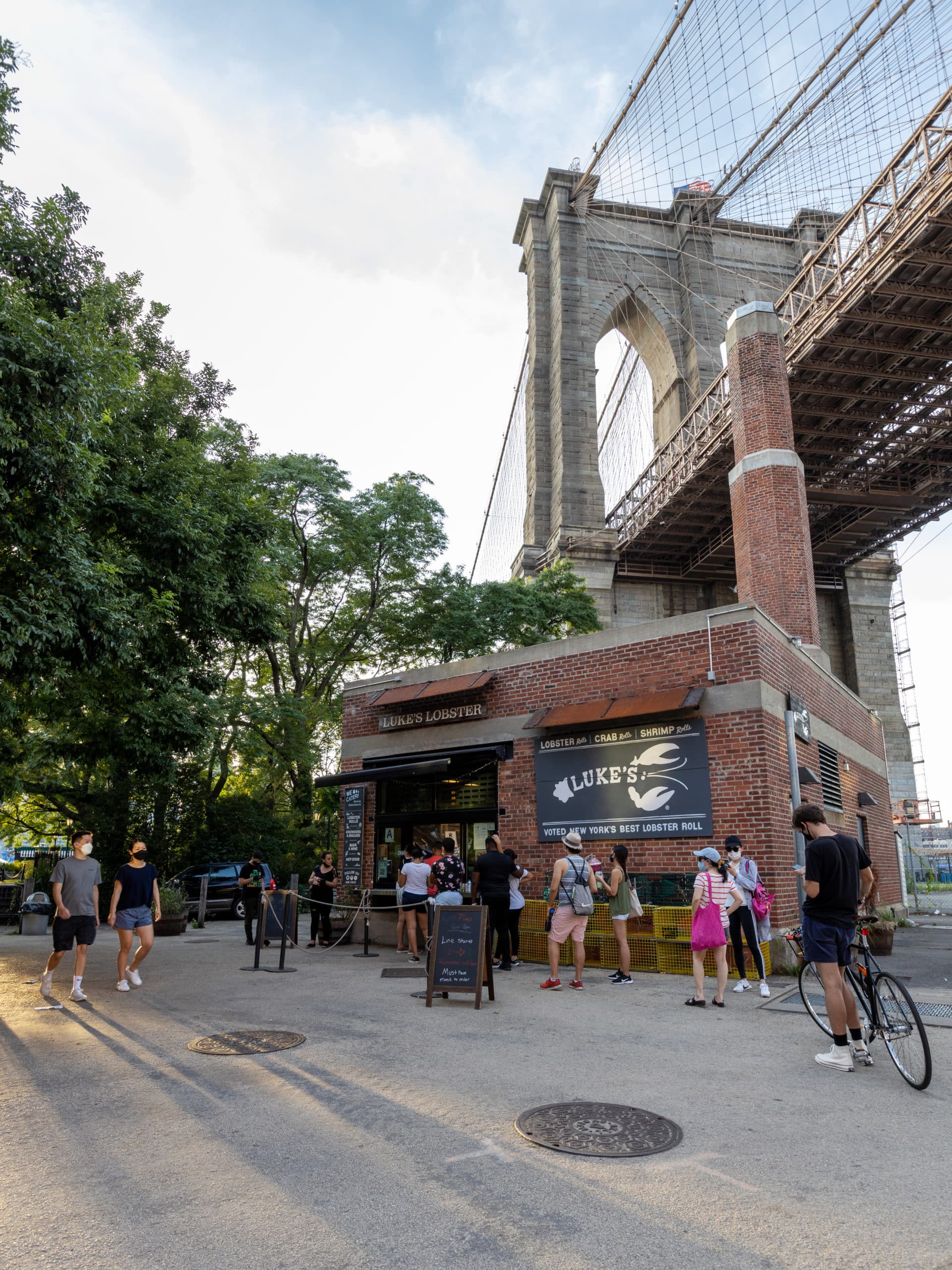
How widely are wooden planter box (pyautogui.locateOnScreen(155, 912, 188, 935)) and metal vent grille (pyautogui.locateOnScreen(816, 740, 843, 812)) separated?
500 inches

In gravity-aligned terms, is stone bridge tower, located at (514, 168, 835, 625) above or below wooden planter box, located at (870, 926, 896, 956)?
above

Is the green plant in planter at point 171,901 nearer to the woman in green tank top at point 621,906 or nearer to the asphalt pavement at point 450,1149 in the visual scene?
the asphalt pavement at point 450,1149

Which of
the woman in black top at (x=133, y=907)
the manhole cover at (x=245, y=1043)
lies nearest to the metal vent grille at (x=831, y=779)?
the manhole cover at (x=245, y=1043)

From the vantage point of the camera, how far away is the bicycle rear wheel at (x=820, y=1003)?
566 cm

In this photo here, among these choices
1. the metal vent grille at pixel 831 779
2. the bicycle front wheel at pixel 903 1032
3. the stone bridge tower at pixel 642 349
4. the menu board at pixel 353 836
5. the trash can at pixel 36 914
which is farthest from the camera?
the stone bridge tower at pixel 642 349

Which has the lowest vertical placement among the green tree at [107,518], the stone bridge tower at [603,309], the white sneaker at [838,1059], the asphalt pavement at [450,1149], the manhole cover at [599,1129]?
the asphalt pavement at [450,1149]

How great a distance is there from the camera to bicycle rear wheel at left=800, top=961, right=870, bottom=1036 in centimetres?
566

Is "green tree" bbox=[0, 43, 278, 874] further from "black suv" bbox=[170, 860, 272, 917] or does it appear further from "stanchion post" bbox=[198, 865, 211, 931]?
"black suv" bbox=[170, 860, 272, 917]

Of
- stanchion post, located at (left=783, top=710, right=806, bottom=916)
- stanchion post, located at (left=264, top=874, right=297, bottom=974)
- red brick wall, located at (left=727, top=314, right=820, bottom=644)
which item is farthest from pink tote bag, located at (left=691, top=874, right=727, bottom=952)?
red brick wall, located at (left=727, top=314, right=820, bottom=644)

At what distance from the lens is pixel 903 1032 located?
5199mm

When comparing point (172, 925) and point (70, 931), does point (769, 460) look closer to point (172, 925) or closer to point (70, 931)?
point (172, 925)

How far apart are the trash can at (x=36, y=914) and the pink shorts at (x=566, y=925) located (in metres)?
12.0

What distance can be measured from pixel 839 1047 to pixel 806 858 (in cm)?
130

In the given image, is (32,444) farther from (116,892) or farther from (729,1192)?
(729,1192)
